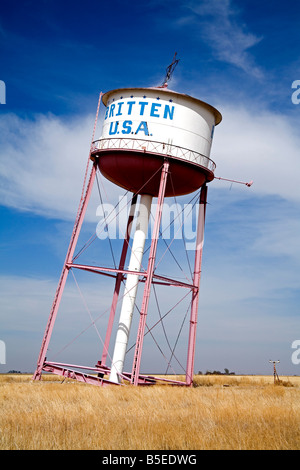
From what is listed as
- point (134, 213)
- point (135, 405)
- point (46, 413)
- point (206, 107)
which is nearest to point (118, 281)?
point (134, 213)

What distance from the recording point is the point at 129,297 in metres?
20.7

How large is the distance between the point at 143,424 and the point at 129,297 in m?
11.1

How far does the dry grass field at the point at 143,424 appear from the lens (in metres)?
8.05

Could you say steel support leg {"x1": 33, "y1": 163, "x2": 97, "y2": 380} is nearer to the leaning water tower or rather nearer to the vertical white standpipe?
the leaning water tower

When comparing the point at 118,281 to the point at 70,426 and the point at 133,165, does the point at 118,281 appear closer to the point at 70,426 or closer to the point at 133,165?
the point at 133,165

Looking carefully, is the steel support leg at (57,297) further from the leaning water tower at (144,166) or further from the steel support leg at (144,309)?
the steel support leg at (144,309)

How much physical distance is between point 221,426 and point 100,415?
2.85 m

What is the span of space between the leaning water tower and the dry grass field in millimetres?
5611

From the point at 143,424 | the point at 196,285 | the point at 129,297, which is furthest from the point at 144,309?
the point at 143,424

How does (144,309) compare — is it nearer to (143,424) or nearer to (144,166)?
(144,166)

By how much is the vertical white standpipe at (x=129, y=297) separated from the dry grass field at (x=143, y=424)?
544cm

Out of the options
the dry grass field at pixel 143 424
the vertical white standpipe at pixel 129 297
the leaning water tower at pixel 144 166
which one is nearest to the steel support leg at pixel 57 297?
the leaning water tower at pixel 144 166

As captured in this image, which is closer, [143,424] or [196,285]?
[143,424]

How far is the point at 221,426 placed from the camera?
9.61 m
